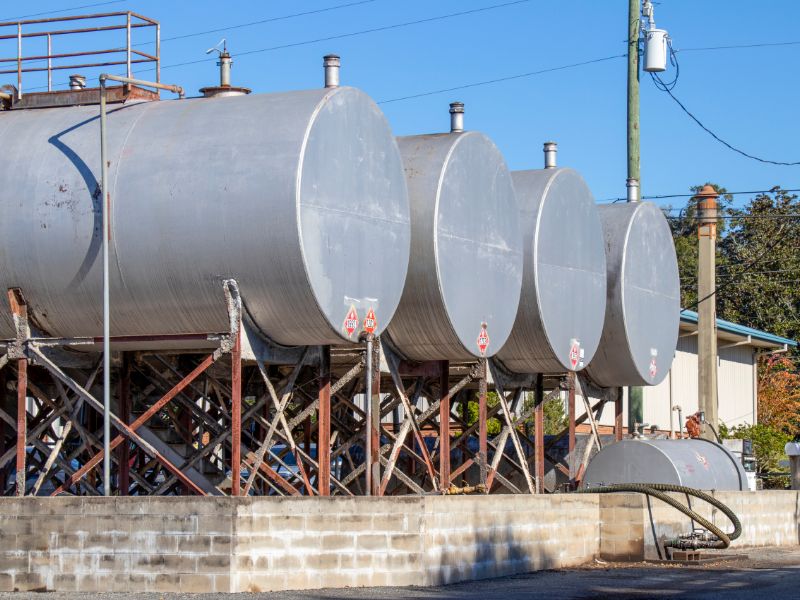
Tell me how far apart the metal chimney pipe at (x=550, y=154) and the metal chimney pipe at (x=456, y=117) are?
417 cm

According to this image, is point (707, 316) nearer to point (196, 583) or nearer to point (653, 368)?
point (653, 368)

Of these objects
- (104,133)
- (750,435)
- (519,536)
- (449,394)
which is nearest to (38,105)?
(104,133)

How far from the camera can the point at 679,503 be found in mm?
22594

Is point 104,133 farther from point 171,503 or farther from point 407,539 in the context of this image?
point 407,539

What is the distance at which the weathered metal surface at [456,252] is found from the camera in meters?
21.3

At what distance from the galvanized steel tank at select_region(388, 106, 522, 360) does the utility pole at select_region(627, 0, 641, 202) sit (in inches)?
300

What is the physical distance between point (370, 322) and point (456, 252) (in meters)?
2.89

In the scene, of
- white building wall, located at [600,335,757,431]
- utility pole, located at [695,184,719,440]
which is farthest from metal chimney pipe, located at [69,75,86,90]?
white building wall, located at [600,335,757,431]

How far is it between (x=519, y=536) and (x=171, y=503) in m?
5.52

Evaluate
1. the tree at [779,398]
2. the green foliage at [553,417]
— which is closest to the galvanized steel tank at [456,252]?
the green foliage at [553,417]

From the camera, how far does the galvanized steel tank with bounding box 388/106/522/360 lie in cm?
2130

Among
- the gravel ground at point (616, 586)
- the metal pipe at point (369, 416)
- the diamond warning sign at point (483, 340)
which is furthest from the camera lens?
the diamond warning sign at point (483, 340)

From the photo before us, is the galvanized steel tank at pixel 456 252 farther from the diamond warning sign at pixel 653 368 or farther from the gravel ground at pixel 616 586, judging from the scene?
the diamond warning sign at pixel 653 368

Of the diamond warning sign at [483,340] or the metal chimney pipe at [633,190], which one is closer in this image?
the diamond warning sign at [483,340]
